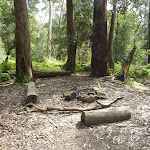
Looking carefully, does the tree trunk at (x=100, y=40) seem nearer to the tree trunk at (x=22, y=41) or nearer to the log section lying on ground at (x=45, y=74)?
the log section lying on ground at (x=45, y=74)

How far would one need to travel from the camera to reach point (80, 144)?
2807mm

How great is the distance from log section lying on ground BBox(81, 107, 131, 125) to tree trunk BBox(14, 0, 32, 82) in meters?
4.80

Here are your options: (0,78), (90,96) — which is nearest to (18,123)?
(90,96)

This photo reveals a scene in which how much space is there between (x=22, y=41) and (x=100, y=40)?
384cm

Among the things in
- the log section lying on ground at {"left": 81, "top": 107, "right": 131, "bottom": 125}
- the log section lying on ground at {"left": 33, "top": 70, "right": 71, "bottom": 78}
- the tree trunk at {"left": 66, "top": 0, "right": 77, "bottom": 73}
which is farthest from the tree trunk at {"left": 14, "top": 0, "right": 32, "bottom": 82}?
the log section lying on ground at {"left": 81, "top": 107, "right": 131, "bottom": 125}

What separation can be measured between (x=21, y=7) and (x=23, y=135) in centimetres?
616

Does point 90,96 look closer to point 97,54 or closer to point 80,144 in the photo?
point 80,144

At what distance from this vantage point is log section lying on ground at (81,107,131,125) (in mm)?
3406

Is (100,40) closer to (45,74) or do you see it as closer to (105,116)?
(45,74)

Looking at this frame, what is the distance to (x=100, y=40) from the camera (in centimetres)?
816

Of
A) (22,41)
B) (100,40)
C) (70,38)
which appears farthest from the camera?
(70,38)

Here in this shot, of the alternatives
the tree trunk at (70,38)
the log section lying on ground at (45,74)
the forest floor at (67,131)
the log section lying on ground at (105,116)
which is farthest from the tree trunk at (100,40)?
the log section lying on ground at (105,116)

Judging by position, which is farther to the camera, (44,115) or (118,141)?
(44,115)

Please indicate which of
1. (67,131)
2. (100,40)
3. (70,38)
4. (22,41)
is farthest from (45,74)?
(67,131)
